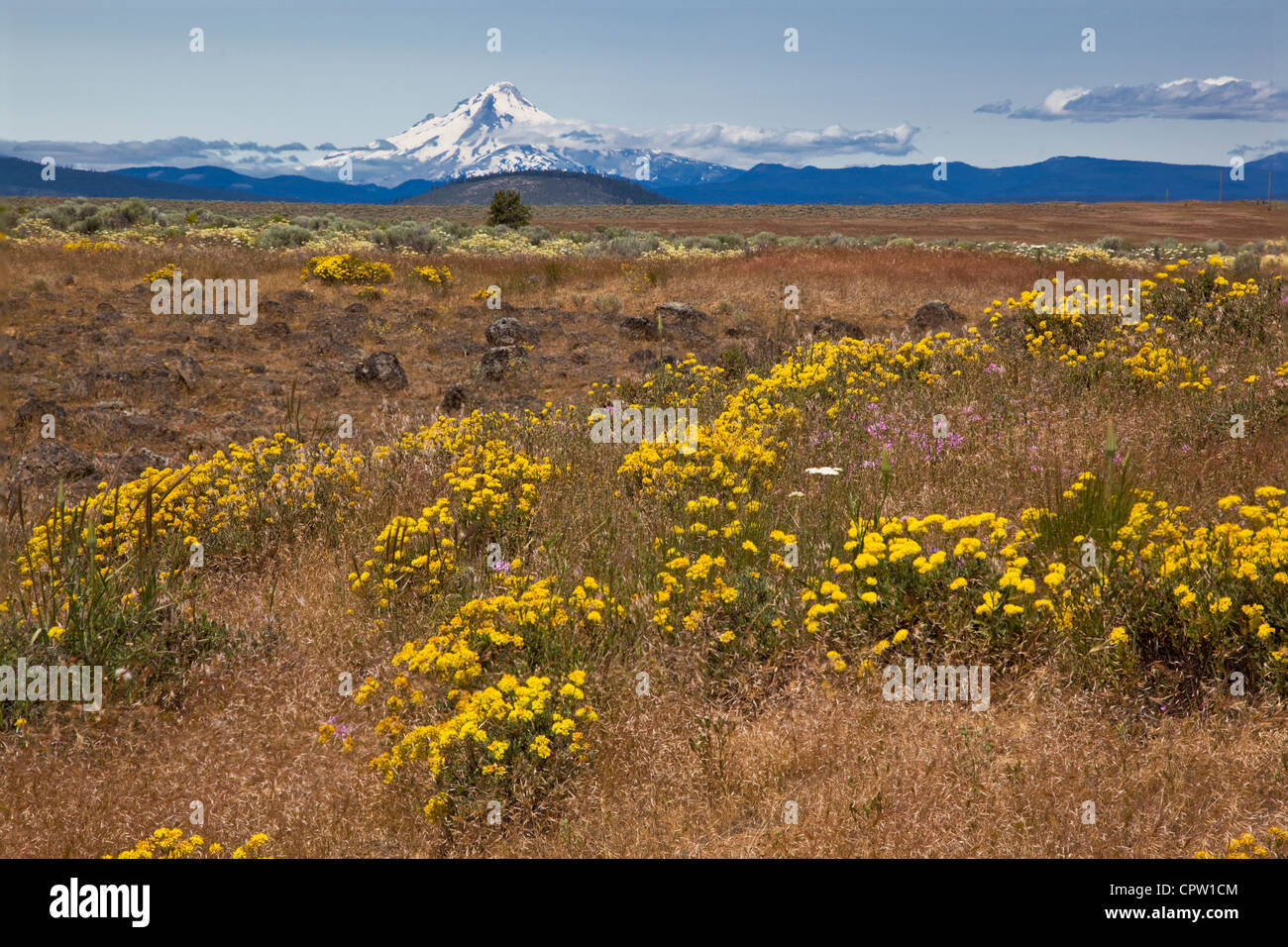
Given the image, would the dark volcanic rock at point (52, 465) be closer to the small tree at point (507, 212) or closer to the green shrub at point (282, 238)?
the green shrub at point (282, 238)

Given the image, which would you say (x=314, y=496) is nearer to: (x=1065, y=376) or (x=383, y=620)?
(x=383, y=620)

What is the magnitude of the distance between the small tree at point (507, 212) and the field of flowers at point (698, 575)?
129 feet

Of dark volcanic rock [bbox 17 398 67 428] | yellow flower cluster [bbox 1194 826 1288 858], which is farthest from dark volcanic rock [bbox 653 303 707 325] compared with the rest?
yellow flower cluster [bbox 1194 826 1288 858]

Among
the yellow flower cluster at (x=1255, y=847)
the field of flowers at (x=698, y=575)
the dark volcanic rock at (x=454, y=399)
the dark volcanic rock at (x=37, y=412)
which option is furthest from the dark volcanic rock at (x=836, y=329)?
the yellow flower cluster at (x=1255, y=847)

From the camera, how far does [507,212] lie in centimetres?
4516

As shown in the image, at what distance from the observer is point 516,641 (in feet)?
12.7

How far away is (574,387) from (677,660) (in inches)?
338

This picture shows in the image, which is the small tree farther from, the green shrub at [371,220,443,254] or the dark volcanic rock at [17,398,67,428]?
the dark volcanic rock at [17,398,67,428]

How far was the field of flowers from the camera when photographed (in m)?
3.49

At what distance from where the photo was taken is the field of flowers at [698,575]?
3492mm

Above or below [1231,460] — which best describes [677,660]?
below

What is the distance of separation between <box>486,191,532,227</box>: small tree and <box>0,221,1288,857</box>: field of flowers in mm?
39283
